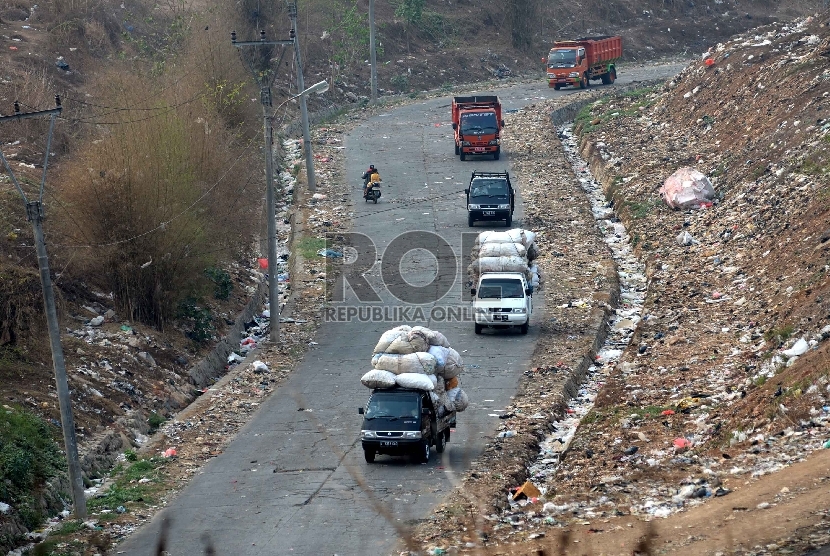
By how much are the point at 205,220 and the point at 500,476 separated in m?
13.3

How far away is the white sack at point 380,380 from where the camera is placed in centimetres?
1973

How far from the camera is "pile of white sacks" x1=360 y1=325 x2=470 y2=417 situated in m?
19.8

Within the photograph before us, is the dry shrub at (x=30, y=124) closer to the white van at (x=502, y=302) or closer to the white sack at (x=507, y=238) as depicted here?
the white sack at (x=507, y=238)

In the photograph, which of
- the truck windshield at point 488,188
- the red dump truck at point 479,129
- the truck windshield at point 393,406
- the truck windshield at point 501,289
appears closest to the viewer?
the truck windshield at point 393,406

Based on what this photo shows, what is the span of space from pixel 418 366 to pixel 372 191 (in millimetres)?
21268

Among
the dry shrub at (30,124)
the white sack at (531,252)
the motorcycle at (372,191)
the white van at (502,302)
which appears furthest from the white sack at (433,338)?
the motorcycle at (372,191)

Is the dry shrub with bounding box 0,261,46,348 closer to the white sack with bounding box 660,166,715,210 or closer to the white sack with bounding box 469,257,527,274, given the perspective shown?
the white sack with bounding box 469,257,527,274

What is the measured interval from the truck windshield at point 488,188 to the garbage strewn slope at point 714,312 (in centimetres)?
246

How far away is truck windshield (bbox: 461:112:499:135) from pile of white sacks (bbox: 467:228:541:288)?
16.2 meters

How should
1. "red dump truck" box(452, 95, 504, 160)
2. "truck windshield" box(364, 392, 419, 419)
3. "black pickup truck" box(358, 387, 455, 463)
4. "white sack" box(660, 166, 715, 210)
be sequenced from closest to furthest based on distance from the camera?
1. "black pickup truck" box(358, 387, 455, 463)
2. "truck windshield" box(364, 392, 419, 419)
3. "white sack" box(660, 166, 715, 210)
4. "red dump truck" box(452, 95, 504, 160)

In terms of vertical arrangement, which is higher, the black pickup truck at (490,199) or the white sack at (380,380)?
the black pickup truck at (490,199)

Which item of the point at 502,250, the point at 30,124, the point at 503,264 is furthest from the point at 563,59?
the point at 503,264

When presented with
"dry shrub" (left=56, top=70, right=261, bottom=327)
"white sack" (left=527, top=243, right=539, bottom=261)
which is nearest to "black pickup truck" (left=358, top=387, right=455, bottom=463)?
"dry shrub" (left=56, top=70, right=261, bottom=327)

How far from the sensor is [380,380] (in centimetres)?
1978
